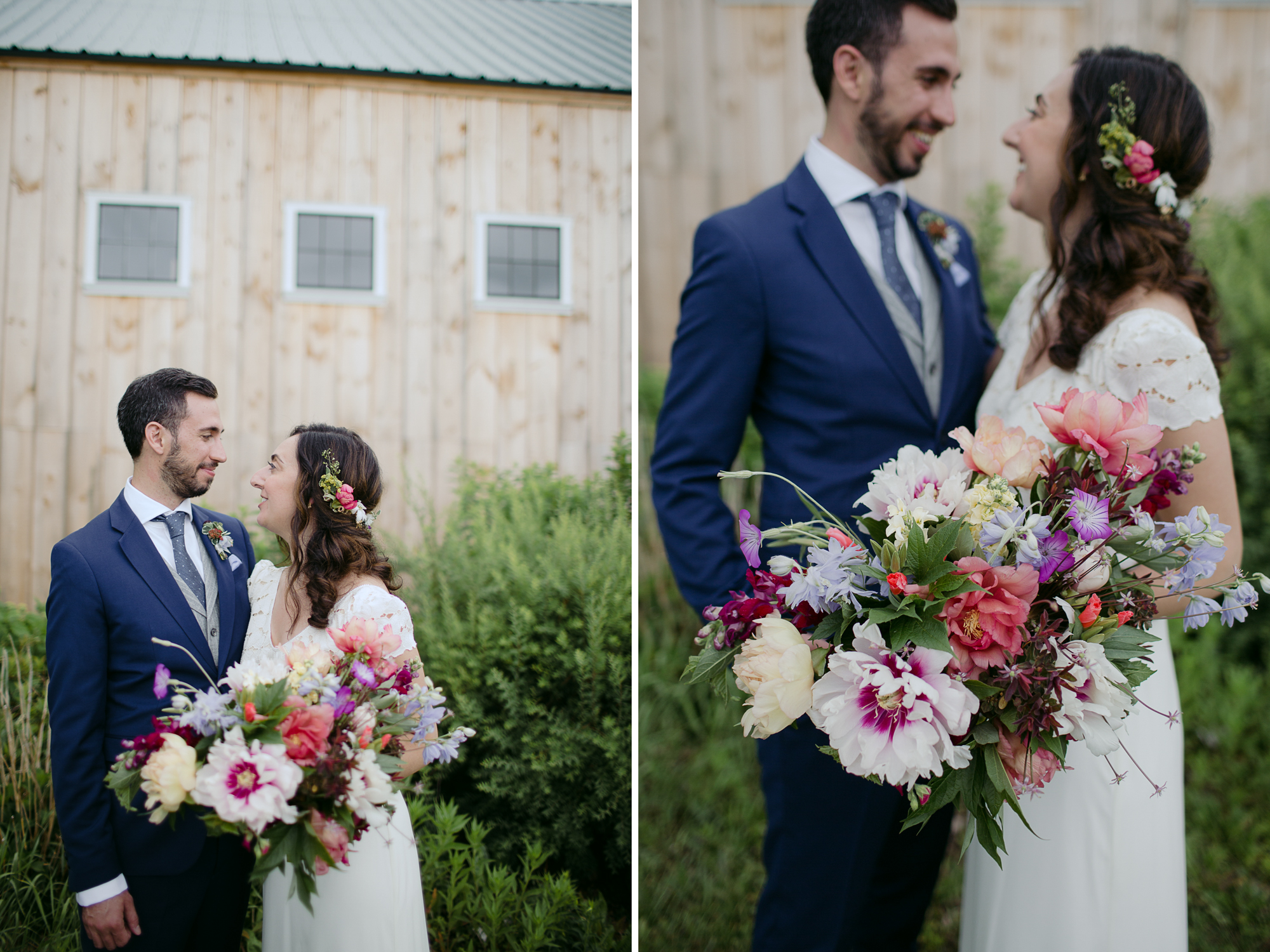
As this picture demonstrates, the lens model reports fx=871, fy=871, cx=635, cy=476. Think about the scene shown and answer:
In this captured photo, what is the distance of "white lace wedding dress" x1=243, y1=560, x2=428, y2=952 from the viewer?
5.78ft

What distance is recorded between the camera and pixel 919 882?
2.14 metres

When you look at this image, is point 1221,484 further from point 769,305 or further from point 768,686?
point 768,686

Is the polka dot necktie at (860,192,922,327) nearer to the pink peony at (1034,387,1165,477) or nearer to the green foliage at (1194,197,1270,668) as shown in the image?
the pink peony at (1034,387,1165,477)

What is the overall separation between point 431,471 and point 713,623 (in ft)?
3.14

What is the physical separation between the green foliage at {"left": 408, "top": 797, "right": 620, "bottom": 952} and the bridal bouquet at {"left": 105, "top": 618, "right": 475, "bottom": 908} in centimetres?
51

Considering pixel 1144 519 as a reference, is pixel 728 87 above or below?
above

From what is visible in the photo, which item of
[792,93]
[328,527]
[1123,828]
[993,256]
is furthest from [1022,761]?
[792,93]

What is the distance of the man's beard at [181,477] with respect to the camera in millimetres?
1826

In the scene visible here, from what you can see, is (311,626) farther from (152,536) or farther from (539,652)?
(539,652)

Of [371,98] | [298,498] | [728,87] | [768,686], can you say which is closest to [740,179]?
[728,87]

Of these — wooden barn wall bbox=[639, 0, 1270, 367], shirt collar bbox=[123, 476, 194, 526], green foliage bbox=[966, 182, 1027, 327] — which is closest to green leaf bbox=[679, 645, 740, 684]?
shirt collar bbox=[123, 476, 194, 526]

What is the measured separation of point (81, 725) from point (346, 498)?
0.66m

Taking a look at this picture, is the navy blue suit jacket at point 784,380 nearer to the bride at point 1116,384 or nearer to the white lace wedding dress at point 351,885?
the bride at point 1116,384

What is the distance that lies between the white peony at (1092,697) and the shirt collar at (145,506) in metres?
1.66
